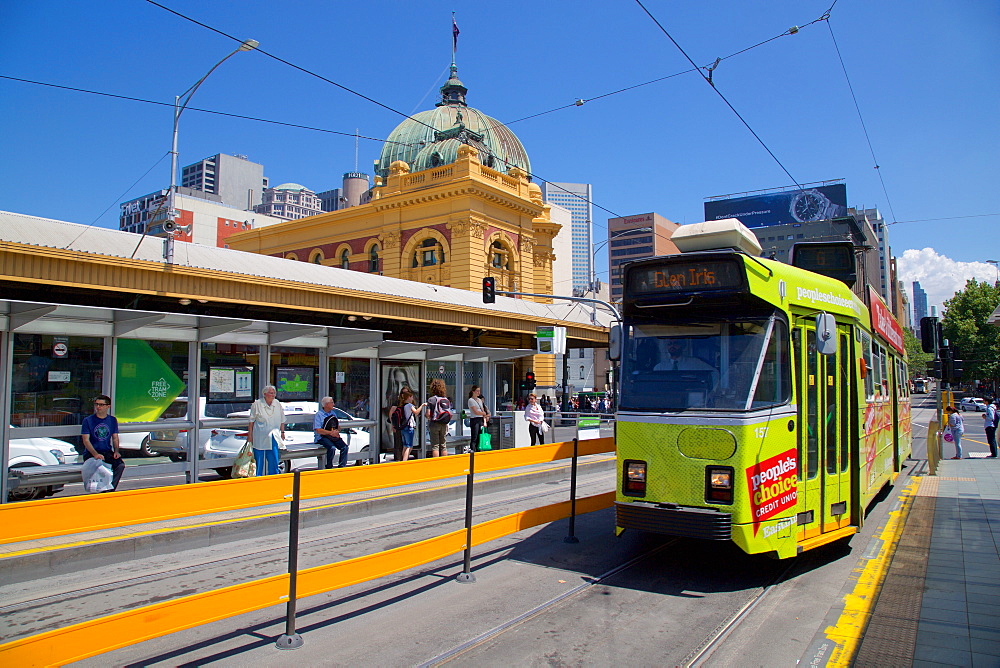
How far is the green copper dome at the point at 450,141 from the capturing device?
40688mm

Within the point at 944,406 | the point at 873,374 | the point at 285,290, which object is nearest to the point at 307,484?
the point at 873,374

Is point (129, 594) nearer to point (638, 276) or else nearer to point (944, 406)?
point (638, 276)

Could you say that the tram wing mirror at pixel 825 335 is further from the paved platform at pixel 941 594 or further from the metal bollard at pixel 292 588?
the metal bollard at pixel 292 588

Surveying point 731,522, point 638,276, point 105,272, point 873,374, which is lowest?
point 731,522

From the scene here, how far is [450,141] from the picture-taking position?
4088cm

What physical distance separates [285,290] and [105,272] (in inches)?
157

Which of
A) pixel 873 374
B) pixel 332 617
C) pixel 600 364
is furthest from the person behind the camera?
pixel 600 364

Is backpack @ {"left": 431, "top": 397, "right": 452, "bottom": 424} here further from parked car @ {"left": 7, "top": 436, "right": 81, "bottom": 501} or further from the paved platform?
the paved platform

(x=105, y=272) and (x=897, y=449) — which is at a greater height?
(x=105, y=272)

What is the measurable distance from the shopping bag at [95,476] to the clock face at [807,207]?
94711 mm

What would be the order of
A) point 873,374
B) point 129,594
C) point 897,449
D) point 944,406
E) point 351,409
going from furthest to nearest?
point 944,406
point 351,409
point 897,449
point 873,374
point 129,594

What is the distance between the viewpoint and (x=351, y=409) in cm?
1522

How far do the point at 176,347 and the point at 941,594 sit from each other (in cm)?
1164

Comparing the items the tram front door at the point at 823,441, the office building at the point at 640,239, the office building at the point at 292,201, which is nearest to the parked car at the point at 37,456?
the tram front door at the point at 823,441
